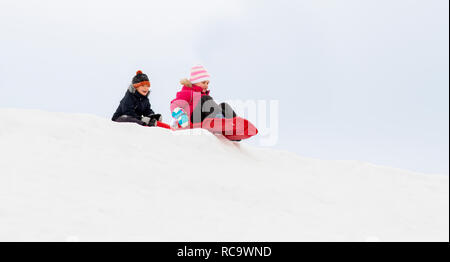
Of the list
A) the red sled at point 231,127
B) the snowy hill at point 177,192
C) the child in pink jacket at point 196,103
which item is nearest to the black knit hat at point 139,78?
the child in pink jacket at point 196,103

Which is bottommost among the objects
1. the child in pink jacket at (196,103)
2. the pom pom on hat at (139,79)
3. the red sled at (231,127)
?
the red sled at (231,127)

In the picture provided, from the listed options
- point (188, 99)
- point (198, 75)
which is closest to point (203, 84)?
point (198, 75)

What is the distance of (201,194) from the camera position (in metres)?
4.61

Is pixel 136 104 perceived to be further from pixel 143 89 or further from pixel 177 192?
pixel 177 192

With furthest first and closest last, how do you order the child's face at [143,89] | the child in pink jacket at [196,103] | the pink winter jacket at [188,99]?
the child's face at [143,89]
the pink winter jacket at [188,99]
the child in pink jacket at [196,103]

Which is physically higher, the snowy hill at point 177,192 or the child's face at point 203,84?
the child's face at point 203,84

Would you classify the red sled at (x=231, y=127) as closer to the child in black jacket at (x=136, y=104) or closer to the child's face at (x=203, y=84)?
the child's face at (x=203, y=84)

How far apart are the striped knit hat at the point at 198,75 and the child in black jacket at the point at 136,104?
69 centimetres

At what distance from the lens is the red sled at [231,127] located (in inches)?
271

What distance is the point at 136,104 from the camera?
24.9 feet

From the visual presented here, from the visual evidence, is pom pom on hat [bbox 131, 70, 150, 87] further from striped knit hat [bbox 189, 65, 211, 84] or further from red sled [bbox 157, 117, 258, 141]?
red sled [bbox 157, 117, 258, 141]

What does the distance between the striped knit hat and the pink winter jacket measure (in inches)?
4.7

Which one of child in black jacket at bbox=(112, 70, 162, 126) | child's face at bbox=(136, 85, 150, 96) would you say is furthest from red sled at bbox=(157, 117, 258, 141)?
child's face at bbox=(136, 85, 150, 96)
